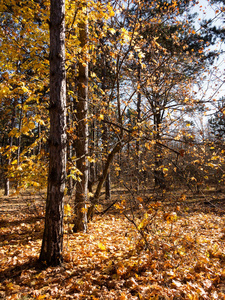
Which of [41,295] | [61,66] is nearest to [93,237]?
[41,295]

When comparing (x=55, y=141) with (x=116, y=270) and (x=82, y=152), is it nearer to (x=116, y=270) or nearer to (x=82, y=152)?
(x=82, y=152)

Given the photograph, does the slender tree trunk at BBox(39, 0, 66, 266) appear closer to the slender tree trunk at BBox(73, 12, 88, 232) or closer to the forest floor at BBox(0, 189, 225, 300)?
the forest floor at BBox(0, 189, 225, 300)

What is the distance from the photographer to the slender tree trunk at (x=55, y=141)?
3.07 metres

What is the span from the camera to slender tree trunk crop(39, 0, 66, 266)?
3.07 m

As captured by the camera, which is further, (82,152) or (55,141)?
(82,152)

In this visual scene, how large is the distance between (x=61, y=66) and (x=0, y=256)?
353 cm

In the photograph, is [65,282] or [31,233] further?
[31,233]

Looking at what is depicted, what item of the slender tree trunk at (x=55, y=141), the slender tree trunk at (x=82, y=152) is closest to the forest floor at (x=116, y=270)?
the slender tree trunk at (x=55, y=141)

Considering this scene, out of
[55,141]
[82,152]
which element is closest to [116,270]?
[55,141]

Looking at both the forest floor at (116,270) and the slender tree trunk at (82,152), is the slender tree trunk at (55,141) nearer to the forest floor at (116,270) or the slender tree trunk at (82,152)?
the forest floor at (116,270)

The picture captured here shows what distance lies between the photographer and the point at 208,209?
8.43m

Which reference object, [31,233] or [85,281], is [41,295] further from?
[31,233]

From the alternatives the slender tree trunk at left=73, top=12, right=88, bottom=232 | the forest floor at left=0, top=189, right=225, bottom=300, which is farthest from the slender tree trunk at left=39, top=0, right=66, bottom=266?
the slender tree trunk at left=73, top=12, right=88, bottom=232

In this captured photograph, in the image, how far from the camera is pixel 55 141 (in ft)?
10.1
